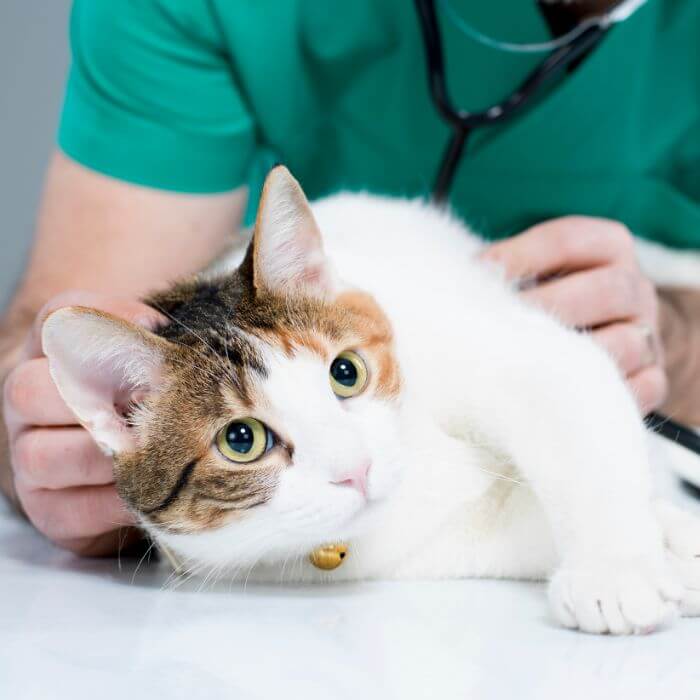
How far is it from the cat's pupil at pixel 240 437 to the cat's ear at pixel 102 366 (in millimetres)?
117

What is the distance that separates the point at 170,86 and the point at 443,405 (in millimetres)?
896

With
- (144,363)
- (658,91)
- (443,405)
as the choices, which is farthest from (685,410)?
(144,363)

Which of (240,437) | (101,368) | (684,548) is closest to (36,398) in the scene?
(101,368)

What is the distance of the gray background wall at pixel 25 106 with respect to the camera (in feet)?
7.42

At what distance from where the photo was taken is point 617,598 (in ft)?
2.70

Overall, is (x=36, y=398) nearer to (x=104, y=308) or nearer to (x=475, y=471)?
(x=104, y=308)

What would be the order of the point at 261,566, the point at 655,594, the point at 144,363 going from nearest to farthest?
the point at 655,594
the point at 144,363
the point at 261,566

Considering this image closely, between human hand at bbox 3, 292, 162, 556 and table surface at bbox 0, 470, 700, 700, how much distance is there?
3.6 inches

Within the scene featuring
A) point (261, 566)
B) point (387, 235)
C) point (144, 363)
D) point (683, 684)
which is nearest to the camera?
point (683, 684)

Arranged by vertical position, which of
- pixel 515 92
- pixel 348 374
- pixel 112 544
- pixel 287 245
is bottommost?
pixel 112 544

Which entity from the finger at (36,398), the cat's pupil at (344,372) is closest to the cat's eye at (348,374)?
the cat's pupil at (344,372)

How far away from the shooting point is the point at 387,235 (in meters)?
1.35

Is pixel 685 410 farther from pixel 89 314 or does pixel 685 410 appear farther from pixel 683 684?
pixel 89 314

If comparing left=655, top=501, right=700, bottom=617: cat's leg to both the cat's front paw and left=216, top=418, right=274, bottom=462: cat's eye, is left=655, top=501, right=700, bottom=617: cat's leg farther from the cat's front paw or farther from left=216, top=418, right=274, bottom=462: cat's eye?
left=216, top=418, right=274, bottom=462: cat's eye
